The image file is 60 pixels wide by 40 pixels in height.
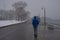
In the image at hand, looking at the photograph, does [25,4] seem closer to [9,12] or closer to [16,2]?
[16,2]

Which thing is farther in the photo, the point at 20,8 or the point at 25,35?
the point at 20,8

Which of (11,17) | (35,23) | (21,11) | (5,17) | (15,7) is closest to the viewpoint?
(35,23)

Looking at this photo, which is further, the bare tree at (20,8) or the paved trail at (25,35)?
the bare tree at (20,8)

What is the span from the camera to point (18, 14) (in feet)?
252

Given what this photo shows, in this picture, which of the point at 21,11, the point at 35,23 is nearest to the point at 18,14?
the point at 21,11

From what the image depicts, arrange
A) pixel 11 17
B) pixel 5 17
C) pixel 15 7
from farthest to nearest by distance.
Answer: pixel 11 17
pixel 5 17
pixel 15 7

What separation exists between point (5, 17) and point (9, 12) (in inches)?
558

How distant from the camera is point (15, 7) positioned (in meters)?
81.8

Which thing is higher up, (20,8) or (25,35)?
(20,8)

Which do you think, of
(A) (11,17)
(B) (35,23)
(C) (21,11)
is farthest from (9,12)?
(B) (35,23)

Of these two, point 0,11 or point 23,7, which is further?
point 0,11

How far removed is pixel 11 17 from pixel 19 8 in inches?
746

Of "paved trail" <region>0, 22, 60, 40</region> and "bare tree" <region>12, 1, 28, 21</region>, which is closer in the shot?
"paved trail" <region>0, 22, 60, 40</region>

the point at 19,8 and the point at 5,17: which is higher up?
the point at 19,8
